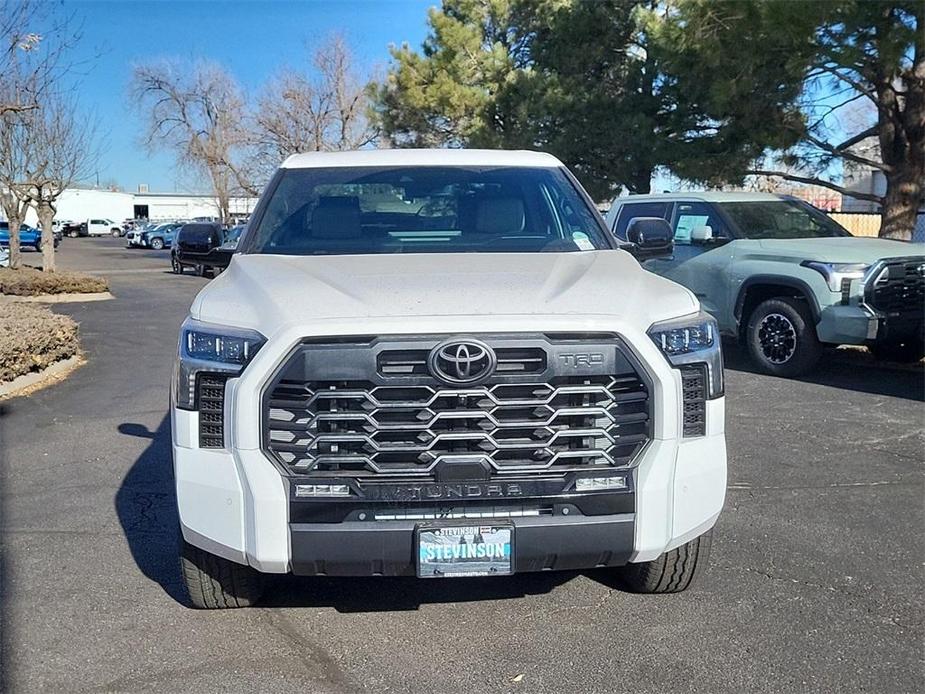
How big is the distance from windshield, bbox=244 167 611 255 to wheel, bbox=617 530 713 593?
154 centimetres

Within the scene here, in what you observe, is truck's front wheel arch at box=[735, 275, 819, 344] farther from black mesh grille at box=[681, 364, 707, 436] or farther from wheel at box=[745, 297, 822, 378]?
black mesh grille at box=[681, 364, 707, 436]

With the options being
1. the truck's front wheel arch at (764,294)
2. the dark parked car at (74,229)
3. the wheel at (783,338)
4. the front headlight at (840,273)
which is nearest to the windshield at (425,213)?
the front headlight at (840,273)

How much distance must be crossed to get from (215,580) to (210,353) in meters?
1.04

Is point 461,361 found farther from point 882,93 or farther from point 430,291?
point 882,93

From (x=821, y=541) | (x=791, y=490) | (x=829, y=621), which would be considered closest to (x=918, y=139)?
(x=791, y=490)

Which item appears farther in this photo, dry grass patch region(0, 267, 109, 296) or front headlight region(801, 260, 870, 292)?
dry grass patch region(0, 267, 109, 296)

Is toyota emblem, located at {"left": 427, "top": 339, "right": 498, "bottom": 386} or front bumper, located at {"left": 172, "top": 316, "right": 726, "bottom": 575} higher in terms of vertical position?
toyota emblem, located at {"left": 427, "top": 339, "right": 498, "bottom": 386}

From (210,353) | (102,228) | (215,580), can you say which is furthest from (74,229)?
(210,353)

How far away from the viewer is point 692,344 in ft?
11.0

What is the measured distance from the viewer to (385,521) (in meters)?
3.21

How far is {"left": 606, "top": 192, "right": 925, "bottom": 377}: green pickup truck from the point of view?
8.45 m

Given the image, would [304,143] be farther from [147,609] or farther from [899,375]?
[147,609]

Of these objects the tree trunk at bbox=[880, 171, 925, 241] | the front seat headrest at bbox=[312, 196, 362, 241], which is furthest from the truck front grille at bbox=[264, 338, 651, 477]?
the tree trunk at bbox=[880, 171, 925, 241]

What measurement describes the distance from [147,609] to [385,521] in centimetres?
135
